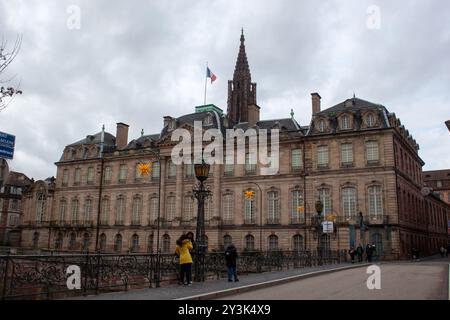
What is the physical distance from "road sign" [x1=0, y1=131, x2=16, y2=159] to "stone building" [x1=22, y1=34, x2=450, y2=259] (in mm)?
30778

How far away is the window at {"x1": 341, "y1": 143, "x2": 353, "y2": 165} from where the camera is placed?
144ft

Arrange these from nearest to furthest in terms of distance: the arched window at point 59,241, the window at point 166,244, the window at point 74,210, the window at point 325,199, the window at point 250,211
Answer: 1. the window at point 325,199
2. the window at point 250,211
3. the window at point 166,244
4. the arched window at point 59,241
5. the window at point 74,210

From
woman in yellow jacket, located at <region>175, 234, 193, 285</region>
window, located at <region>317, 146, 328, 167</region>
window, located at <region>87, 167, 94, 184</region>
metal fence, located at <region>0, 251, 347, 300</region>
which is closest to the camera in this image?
metal fence, located at <region>0, 251, 347, 300</region>

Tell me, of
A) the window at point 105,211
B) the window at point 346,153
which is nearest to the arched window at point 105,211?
the window at point 105,211

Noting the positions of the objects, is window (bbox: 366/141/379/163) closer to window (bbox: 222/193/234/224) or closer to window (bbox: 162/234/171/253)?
window (bbox: 222/193/234/224)

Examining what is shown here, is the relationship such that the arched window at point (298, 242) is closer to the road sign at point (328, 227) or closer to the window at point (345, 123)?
the window at point (345, 123)

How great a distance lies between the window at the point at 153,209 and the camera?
5303 centimetres

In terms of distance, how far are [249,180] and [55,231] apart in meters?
29.0

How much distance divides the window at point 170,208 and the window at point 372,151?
2245 cm

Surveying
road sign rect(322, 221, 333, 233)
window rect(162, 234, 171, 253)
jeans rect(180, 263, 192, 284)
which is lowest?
jeans rect(180, 263, 192, 284)

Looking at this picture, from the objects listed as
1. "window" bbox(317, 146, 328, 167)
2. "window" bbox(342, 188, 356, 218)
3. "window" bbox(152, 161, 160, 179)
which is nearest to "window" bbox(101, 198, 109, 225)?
"window" bbox(152, 161, 160, 179)

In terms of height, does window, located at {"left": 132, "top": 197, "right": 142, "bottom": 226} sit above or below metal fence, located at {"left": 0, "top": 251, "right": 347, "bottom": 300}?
above

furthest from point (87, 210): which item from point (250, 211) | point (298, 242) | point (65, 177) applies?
point (298, 242)
